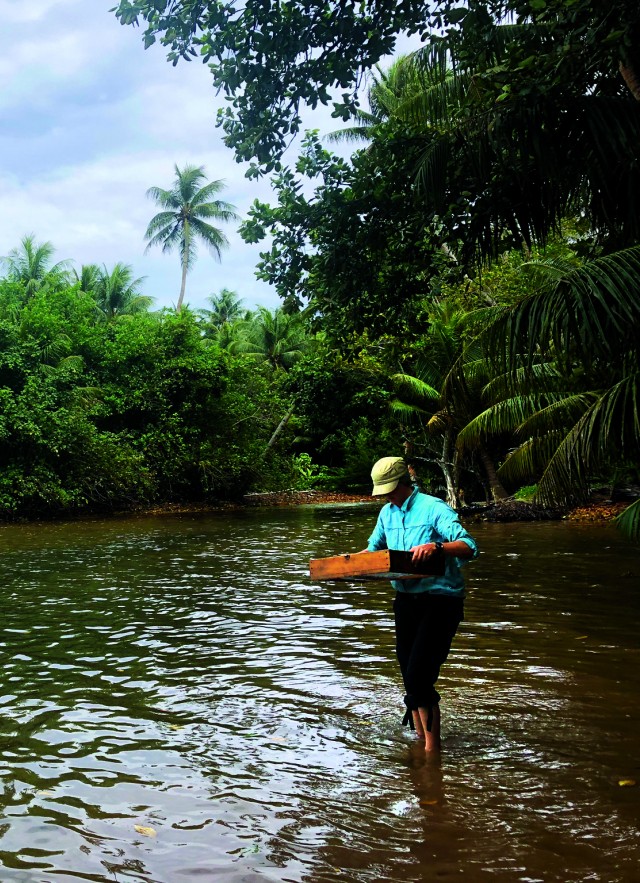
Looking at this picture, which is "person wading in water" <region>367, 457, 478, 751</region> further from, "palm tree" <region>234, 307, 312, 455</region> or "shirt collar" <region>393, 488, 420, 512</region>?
"palm tree" <region>234, 307, 312, 455</region>

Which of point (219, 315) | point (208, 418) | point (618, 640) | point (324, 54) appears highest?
point (219, 315)

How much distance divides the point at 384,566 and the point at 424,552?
226 millimetres

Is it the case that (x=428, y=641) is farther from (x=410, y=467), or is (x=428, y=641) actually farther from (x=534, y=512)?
(x=534, y=512)

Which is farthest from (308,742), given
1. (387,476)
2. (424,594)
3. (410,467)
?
(410,467)

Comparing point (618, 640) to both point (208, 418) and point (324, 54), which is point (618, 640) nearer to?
point (324, 54)

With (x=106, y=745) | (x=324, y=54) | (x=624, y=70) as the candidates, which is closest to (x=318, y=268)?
(x=324, y=54)

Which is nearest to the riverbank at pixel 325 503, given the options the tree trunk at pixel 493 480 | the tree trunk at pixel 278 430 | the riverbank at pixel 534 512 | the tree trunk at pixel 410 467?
the riverbank at pixel 534 512

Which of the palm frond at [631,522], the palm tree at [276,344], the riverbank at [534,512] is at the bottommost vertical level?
the riverbank at [534,512]

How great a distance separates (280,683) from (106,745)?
5.53 feet

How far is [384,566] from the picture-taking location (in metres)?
4.01

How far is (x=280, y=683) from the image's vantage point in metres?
6.22

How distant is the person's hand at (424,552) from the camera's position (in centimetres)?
407

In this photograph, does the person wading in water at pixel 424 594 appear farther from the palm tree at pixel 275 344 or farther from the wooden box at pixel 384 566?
the palm tree at pixel 275 344

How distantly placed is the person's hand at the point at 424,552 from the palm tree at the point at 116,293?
146ft
